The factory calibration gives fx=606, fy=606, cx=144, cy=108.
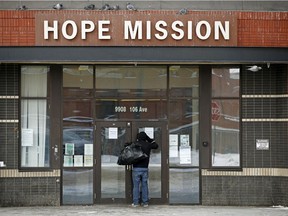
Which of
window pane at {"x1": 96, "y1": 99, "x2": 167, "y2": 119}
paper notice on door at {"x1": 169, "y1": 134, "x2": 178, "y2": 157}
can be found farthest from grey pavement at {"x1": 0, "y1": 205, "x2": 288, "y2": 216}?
window pane at {"x1": 96, "y1": 99, "x2": 167, "y2": 119}

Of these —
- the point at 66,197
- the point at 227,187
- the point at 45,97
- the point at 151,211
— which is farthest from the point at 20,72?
the point at 227,187

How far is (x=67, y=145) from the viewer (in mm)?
15227

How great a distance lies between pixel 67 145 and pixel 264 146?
4935 mm

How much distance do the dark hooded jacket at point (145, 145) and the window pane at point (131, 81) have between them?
1.11 meters

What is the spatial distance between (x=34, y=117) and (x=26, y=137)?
1.76ft

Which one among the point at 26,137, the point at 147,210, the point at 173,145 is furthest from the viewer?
the point at 173,145

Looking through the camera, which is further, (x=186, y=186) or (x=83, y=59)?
(x=186, y=186)

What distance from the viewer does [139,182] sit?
14758mm

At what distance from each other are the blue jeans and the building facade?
1.64 ft

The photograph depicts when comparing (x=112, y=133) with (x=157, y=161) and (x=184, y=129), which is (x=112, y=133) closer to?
(x=157, y=161)

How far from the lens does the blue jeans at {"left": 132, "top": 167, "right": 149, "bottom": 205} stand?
14694 mm

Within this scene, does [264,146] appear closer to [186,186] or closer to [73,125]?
[186,186]

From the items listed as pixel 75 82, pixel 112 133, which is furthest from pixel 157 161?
pixel 75 82

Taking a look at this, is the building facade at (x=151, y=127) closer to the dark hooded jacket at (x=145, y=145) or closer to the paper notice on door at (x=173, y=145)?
the paper notice on door at (x=173, y=145)
